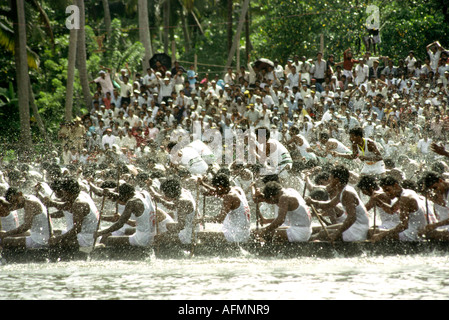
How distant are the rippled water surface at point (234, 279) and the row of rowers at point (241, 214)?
1.30 feet

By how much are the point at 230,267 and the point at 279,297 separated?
1481mm

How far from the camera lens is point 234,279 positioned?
927cm

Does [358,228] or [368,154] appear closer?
[358,228]

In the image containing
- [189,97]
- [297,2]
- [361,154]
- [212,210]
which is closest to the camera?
[361,154]

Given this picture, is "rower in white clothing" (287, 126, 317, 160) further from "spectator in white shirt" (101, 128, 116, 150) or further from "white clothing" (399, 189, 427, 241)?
"spectator in white shirt" (101, 128, 116, 150)

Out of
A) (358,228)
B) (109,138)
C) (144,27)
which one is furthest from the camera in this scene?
(144,27)

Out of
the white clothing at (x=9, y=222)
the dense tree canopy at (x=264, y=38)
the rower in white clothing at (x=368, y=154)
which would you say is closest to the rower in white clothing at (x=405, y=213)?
the rower in white clothing at (x=368, y=154)

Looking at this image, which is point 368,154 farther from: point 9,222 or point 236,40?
point 236,40

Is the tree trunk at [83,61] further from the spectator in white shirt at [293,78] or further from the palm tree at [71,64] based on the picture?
the spectator in white shirt at [293,78]

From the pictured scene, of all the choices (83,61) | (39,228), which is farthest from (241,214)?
(83,61)

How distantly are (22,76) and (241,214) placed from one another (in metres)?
Result: 13.3

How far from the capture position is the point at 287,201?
9.57 meters
